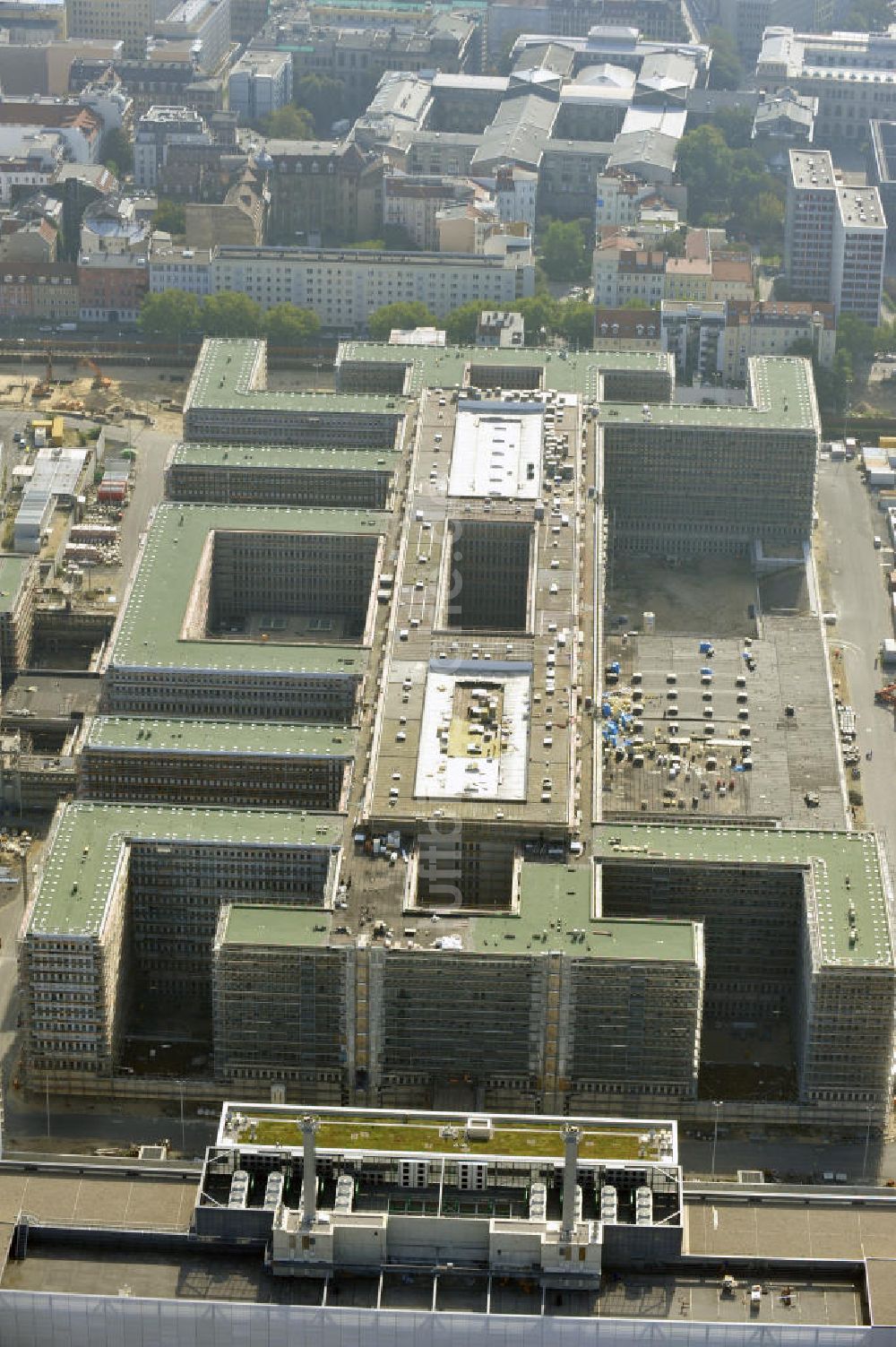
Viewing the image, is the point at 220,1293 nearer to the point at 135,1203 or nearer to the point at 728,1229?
the point at 135,1203

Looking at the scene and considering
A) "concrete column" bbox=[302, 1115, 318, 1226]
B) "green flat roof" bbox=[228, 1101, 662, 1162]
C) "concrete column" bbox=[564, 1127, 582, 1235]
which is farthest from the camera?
"green flat roof" bbox=[228, 1101, 662, 1162]

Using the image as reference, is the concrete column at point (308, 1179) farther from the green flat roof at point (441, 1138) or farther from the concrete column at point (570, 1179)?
the concrete column at point (570, 1179)

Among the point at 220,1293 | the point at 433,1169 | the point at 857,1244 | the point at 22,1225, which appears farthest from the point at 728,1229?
the point at 22,1225

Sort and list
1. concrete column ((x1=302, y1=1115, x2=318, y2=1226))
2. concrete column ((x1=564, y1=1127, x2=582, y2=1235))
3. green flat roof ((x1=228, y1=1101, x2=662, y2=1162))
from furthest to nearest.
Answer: green flat roof ((x1=228, y1=1101, x2=662, y2=1162))
concrete column ((x1=302, y1=1115, x2=318, y2=1226))
concrete column ((x1=564, y1=1127, x2=582, y2=1235))

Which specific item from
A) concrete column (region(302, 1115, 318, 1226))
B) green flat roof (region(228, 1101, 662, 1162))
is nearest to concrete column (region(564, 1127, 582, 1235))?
green flat roof (region(228, 1101, 662, 1162))

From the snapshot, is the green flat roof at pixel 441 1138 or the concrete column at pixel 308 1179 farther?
the green flat roof at pixel 441 1138

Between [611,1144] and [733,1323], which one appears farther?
[611,1144]

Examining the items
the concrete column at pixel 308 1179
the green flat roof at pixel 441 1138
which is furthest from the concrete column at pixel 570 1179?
the concrete column at pixel 308 1179

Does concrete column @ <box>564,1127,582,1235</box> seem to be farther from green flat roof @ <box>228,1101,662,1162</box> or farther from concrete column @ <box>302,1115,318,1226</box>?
concrete column @ <box>302,1115,318,1226</box>

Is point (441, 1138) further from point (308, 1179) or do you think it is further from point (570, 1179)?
point (570, 1179)
